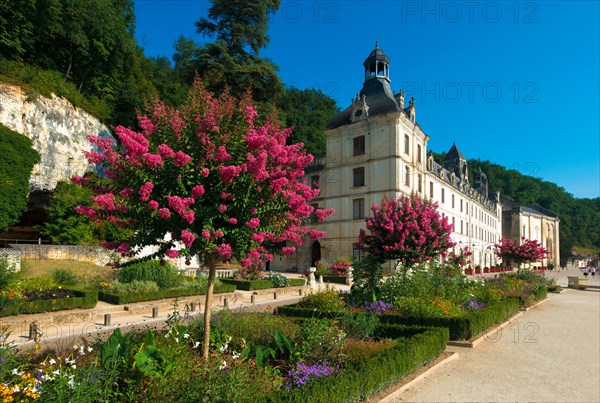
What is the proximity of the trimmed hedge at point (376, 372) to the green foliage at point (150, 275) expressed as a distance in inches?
470

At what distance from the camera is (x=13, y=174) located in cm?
2052

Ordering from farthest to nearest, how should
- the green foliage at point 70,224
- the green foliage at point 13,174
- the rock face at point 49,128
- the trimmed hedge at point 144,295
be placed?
the green foliage at point 70,224, the rock face at point 49,128, the green foliage at point 13,174, the trimmed hedge at point 144,295

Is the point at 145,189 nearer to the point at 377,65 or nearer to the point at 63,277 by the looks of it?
the point at 63,277

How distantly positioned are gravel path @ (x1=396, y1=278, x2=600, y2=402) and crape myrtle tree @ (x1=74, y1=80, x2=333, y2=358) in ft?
11.2

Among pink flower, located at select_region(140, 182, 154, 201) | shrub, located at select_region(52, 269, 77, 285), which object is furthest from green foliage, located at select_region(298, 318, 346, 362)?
shrub, located at select_region(52, 269, 77, 285)

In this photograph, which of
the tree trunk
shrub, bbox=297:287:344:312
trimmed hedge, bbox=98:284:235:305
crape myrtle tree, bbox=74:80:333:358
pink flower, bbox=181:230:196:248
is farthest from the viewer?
trimmed hedge, bbox=98:284:235:305

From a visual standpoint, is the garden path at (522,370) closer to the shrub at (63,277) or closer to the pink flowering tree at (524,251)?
the shrub at (63,277)

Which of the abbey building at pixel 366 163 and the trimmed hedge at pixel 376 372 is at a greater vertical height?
the abbey building at pixel 366 163

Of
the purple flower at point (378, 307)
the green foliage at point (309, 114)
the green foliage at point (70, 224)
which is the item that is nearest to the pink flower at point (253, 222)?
the purple flower at point (378, 307)

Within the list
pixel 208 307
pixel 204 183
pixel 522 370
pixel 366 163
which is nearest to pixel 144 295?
pixel 208 307

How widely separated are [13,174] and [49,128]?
17.3 ft

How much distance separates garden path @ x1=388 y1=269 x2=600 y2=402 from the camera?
6195 mm

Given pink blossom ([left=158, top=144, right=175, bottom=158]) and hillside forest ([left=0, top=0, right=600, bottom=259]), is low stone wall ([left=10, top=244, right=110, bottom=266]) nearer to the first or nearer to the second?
hillside forest ([left=0, top=0, right=600, bottom=259])

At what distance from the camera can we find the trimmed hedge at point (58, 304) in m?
11.4
